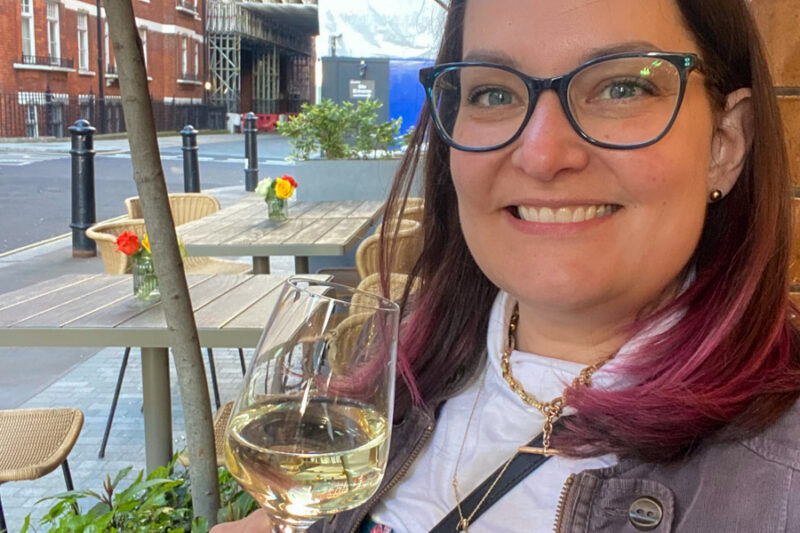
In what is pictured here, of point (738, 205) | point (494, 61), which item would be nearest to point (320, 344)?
point (494, 61)

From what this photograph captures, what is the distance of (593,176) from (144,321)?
220 cm

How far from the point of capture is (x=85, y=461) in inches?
146

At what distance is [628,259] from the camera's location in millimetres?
1073

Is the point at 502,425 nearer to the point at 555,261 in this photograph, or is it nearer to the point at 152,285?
the point at 555,261

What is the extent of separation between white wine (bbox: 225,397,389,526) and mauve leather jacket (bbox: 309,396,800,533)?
1.15 feet

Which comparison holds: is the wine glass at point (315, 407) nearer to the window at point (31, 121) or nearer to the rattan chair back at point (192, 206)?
the rattan chair back at point (192, 206)

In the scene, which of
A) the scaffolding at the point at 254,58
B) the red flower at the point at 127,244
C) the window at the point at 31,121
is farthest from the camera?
the scaffolding at the point at 254,58

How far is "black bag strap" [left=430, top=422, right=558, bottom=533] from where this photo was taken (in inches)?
44.4

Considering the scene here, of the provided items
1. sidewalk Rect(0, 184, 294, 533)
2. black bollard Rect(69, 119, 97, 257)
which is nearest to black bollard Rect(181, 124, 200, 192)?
black bollard Rect(69, 119, 97, 257)

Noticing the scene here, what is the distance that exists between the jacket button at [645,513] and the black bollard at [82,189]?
7.21 m

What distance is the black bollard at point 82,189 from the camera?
7332mm

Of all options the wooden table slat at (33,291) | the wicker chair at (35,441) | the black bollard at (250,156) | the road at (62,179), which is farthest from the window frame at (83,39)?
the wicker chair at (35,441)

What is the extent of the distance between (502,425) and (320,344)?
45 cm

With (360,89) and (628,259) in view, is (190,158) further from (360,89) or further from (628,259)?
(628,259)
